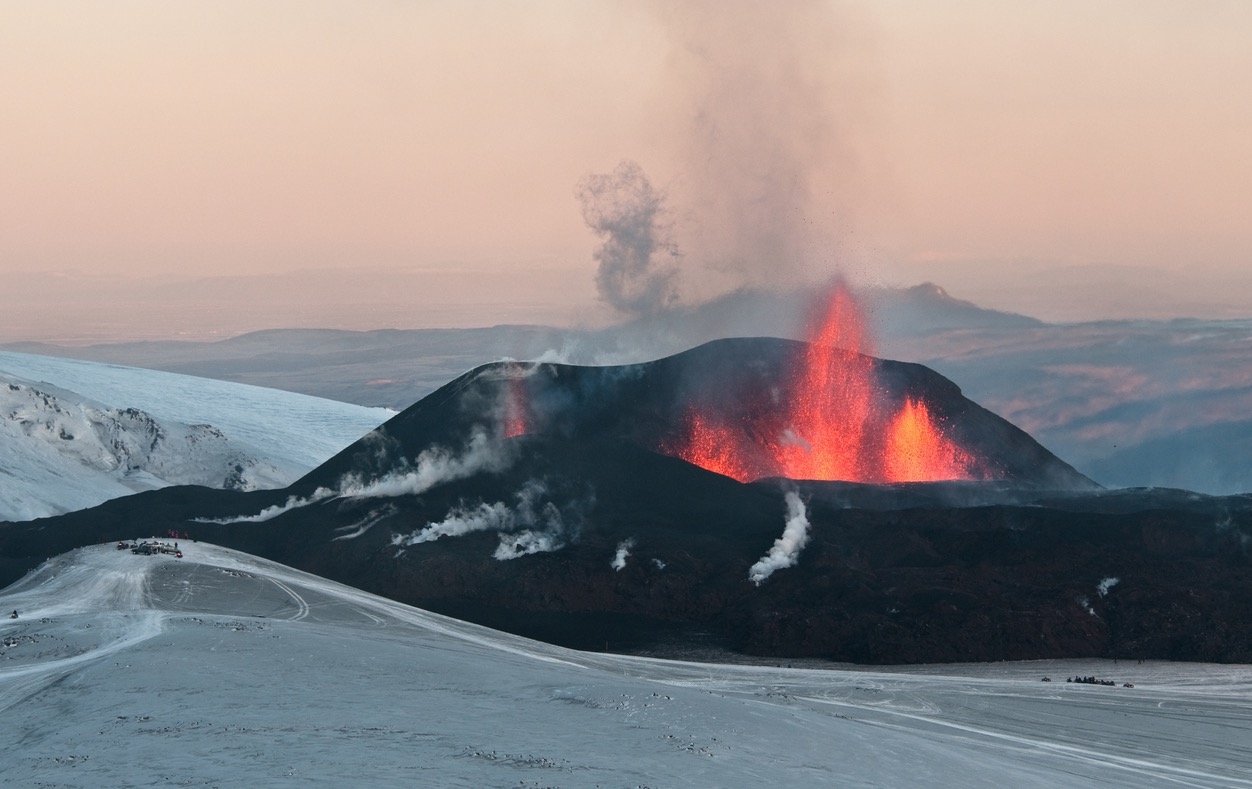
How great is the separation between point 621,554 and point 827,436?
47.6 m

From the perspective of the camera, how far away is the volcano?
120062 mm

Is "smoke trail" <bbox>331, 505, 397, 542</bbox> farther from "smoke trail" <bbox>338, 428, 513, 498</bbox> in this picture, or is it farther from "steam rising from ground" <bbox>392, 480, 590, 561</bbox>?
"steam rising from ground" <bbox>392, 480, 590, 561</bbox>

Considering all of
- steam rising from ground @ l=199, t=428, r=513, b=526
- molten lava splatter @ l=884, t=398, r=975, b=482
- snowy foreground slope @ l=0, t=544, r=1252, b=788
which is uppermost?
molten lava splatter @ l=884, t=398, r=975, b=482

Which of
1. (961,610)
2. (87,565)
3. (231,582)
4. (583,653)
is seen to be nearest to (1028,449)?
(961,610)

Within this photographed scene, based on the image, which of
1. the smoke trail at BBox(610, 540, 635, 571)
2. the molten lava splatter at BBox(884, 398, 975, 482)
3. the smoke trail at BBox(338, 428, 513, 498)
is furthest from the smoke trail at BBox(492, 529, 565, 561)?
the molten lava splatter at BBox(884, 398, 975, 482)

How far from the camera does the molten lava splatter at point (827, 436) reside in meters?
169

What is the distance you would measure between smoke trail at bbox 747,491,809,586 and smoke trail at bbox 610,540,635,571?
12.9 meters

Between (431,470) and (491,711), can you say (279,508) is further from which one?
(491,711)

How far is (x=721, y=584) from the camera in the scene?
131 metres

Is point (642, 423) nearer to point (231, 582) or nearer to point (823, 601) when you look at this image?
point (823, 601)

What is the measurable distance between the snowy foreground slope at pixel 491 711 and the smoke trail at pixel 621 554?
2010 centimetres

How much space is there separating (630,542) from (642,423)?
31.4m

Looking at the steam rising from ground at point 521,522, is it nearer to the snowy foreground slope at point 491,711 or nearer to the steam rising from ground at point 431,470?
the steam rising from ground at point 431,470

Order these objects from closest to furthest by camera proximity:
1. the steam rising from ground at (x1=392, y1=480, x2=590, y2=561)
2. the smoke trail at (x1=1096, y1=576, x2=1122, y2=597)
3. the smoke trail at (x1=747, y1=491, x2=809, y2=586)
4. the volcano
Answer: the volcano
the smoke trail at (x1=1096, y1=576, x2=1122, y2=597)
the smoke trail at (x1=747, y1=491, x2=809, y2=586)
the steam rising from ground at (x1=392, y1=480, x2=590, y2=561)
